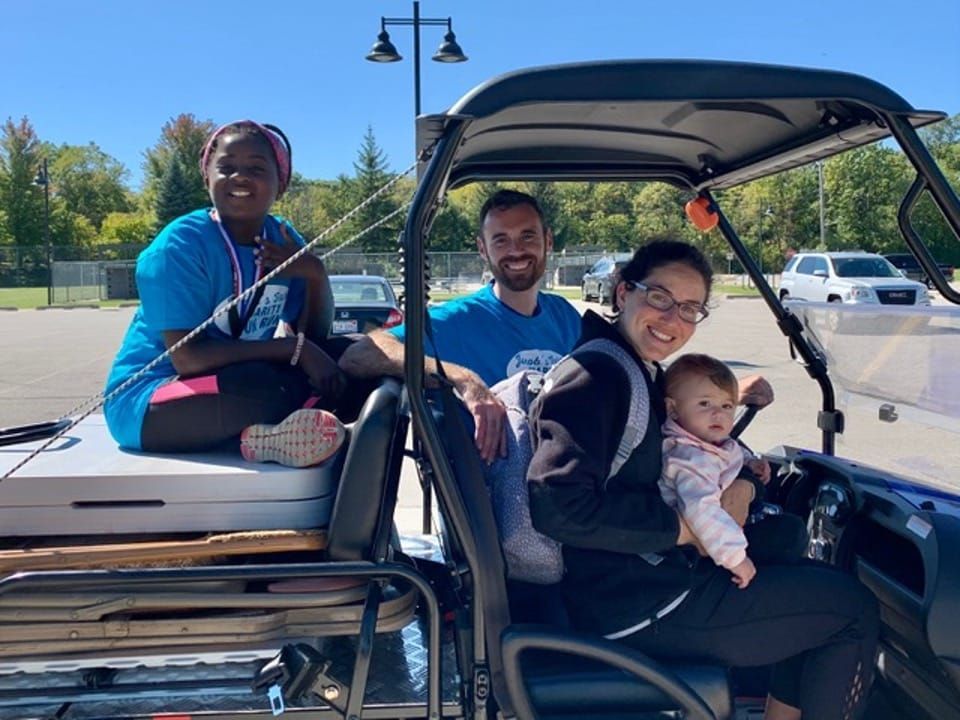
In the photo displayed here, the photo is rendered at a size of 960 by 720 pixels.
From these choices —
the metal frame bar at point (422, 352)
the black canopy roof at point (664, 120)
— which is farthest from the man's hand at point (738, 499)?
the black canopy roof at point (664, 120)

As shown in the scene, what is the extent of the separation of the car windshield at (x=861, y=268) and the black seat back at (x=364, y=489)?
21358mm

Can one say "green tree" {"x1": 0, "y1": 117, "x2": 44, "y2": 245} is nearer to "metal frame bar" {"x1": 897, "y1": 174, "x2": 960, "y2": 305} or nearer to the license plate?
the license plate

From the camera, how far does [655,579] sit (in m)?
1.88

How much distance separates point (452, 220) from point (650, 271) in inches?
1210

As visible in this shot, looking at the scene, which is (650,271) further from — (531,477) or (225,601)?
(225,601)

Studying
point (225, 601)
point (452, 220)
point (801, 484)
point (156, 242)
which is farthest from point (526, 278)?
point (452, 220)

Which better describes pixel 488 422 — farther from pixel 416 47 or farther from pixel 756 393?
pixel 416 47

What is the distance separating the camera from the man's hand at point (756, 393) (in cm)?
273

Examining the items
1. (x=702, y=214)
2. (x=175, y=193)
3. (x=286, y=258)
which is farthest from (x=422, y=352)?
(x=175, y=193)

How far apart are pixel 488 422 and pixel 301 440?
449mm

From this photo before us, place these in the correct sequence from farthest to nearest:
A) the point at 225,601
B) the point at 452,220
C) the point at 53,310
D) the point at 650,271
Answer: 1. the point at 452,220
2. the point at 53,310
3. the point at 650,271
4. the point at 225,601

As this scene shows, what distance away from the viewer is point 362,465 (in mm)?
1839

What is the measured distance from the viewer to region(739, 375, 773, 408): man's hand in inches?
108

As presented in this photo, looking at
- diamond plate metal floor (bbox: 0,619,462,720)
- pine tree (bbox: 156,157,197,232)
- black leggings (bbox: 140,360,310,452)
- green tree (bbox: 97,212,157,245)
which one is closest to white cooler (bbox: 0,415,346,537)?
black leggings (bbox: 140,360,310,452)
